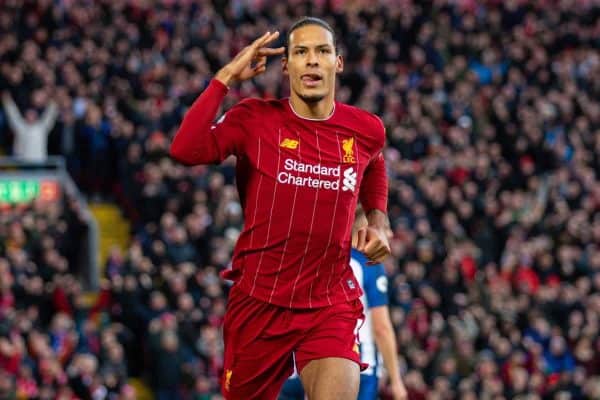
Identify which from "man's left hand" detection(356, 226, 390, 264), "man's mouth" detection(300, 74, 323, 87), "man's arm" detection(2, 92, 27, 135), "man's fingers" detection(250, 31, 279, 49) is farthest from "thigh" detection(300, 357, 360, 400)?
"man's arm" detection(2, 92, 27, 135)

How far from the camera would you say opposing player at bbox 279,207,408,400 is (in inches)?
351

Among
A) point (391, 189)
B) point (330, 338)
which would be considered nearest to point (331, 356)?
point (330, 338)

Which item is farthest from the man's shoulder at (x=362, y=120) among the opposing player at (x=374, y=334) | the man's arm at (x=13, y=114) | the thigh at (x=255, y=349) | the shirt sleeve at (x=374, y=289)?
the man's arm at (x=13, y=114)

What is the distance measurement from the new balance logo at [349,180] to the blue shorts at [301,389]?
225 centimetres

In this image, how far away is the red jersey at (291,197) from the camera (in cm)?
666

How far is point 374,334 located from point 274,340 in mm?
2445

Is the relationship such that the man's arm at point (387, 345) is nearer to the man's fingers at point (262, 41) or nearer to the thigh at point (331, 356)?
the thigh at point (331, 356)

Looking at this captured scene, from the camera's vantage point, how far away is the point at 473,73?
2694cm

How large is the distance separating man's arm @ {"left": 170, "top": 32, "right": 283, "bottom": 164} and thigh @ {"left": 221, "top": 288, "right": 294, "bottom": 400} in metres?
0.80

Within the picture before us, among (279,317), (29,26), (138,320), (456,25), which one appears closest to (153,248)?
(138,320)

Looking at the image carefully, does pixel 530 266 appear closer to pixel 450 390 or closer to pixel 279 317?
pixel 450 390

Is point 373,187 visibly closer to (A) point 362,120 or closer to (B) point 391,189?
(A) point 362,120

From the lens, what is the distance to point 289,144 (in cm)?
670

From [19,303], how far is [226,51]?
30.2ft
